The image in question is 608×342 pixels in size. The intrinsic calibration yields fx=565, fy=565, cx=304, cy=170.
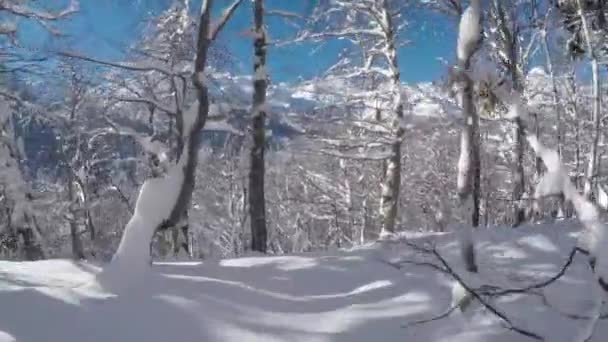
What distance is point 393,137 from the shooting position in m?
12.0

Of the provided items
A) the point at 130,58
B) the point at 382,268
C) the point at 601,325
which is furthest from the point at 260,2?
the point at 601,325

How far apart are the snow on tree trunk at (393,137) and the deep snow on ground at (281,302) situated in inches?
182

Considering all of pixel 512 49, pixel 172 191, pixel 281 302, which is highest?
pixel 512 49

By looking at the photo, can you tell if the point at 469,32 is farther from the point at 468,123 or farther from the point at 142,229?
the point at 142,229

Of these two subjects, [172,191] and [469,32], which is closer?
[469,32]

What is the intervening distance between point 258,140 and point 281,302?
5.11m

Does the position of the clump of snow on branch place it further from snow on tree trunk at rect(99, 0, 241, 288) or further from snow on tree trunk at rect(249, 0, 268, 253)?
snow on tree trunk at rect(249, 0, 268, 253)

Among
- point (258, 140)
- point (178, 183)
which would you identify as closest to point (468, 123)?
point (178, 183)

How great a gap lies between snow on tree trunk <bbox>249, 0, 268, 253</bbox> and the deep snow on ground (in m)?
3.01

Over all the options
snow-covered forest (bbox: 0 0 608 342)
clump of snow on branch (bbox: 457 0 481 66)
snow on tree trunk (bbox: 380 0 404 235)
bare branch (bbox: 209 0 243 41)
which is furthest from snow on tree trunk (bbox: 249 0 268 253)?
clump of snow on branch (bbox: 457 0 481 66)

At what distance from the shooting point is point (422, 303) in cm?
532

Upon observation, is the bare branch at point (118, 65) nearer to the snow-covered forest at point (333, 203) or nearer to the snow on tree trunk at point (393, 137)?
the snow-covered forest at point (333, 203)

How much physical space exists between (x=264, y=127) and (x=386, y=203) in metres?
3.29

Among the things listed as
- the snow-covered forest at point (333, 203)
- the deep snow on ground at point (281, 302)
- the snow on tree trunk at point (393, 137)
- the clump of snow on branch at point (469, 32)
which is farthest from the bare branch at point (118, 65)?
the snow on tree trunk at point (393, 137)
